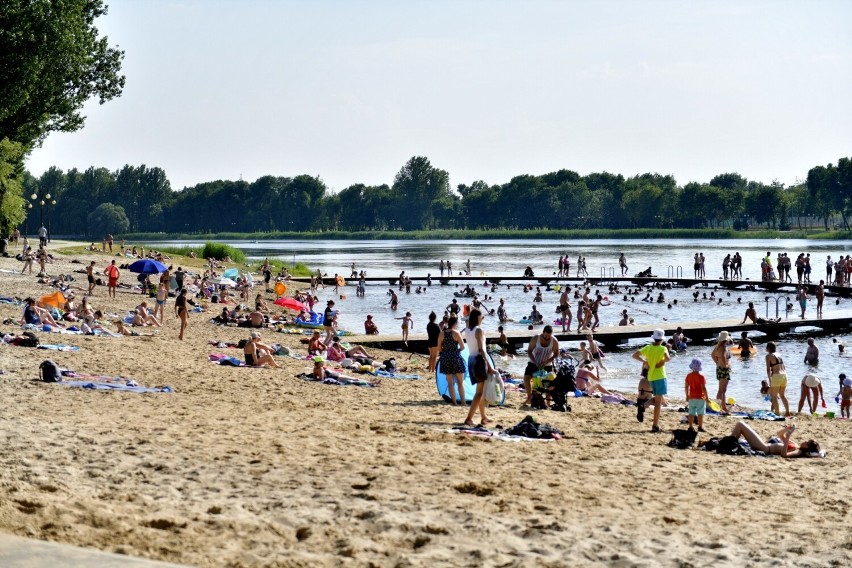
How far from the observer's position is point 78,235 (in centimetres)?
19325

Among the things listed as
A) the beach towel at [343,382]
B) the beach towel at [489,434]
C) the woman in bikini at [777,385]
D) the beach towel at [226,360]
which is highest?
the beach towel at [226,360]

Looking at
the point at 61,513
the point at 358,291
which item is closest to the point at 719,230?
the point at 358,291

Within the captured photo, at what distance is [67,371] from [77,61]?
25.6m

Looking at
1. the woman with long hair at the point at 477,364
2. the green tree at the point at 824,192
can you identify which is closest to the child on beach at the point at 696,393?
the woman with long hair at the point at 477,364

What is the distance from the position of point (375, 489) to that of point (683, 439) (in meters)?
5.39

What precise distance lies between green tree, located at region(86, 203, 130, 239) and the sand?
176734 mm

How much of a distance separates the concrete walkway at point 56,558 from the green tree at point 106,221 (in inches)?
7243

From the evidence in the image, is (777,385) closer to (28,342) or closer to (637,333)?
(28,342)

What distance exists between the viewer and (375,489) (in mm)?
8852

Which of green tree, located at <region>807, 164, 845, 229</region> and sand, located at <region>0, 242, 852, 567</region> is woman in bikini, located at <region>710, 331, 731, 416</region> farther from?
green tree, located at <region>807, 164, 845, 229</region>

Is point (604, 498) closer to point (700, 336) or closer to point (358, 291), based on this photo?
point (700, 336)

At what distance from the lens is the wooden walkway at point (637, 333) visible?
2880 cm

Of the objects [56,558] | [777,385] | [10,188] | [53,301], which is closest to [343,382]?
[777,385]

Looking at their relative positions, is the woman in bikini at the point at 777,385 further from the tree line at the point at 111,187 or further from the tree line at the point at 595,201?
the tree line at the point at 595,201
